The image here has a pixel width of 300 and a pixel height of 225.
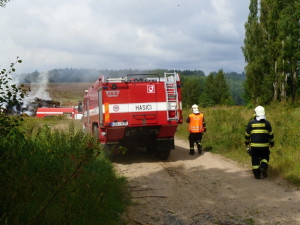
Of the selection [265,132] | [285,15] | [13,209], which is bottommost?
Answer: [13,209]

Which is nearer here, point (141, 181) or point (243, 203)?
point (243, 203)

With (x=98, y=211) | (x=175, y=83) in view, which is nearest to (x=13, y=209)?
(x=98, y=211)

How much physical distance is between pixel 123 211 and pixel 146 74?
5725mm

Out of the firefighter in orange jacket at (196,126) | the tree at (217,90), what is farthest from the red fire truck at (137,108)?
the tree at (217,90)

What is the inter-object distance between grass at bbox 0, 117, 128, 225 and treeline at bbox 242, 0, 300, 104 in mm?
18476

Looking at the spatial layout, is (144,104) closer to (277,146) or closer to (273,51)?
(277,146)

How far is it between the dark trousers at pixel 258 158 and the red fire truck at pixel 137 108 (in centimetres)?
274

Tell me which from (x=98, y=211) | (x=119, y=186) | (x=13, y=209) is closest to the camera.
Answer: (x=13, y=209)

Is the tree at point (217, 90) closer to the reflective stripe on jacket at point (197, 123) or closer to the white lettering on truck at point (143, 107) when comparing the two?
the reflective stripe on jacket at point (197, 123)

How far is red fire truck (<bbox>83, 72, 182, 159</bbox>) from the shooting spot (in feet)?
31.1

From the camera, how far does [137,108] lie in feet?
31.6

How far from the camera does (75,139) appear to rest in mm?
8047

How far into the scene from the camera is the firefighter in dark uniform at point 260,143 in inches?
302

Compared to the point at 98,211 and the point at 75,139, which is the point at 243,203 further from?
the point at 75,139
